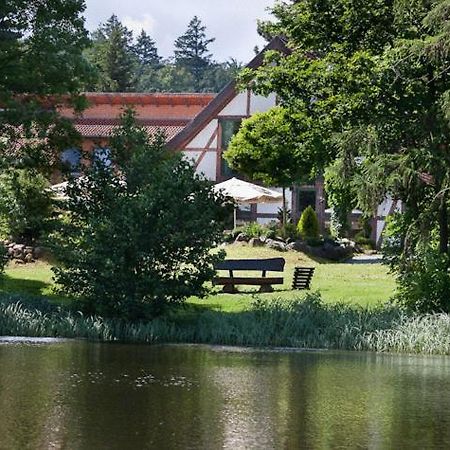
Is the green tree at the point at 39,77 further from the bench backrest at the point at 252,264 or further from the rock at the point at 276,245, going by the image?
the rock at the point at 276,245

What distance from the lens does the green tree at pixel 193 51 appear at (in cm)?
11994

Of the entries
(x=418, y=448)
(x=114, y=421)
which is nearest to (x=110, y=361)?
(x=114, y=421)

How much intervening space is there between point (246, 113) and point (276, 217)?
450 centimetres

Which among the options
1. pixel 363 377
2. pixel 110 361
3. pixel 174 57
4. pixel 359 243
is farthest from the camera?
pixel 174 57

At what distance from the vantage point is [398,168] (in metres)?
19.5

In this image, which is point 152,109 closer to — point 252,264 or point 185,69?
point 252,264

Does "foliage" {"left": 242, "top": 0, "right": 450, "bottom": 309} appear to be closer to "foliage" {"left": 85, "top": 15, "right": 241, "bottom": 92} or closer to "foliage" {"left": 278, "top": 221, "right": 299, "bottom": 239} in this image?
"foliage" {"left": 278, "top": 221, "right": 299, "bottom": 239}

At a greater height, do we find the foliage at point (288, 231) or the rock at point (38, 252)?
the foliage at point (288, 231)

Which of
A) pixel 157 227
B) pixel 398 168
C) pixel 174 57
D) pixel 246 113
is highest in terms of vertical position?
pixel 174 57

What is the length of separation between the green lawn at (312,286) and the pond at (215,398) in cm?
388

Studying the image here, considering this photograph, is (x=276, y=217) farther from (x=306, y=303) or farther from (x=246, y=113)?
(x=306, y=303)

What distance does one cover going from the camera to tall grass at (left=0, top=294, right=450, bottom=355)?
1761 centimetres

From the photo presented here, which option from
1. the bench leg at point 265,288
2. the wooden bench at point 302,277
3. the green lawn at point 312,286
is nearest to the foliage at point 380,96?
the green lawn at point 312,286

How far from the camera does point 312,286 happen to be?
2419 cm
